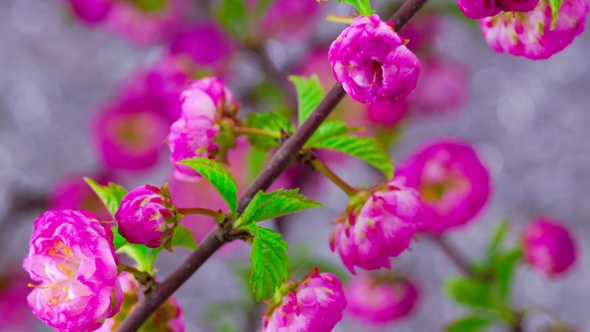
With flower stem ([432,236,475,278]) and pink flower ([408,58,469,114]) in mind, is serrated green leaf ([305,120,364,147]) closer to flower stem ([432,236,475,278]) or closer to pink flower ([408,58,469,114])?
flower stem ([432,236,475,278])

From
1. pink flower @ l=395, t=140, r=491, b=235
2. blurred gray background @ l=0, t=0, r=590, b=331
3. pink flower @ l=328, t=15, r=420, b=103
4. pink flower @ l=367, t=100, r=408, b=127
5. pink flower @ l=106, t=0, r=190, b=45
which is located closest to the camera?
pink flower @ l=328, t=15, r=420, b=103

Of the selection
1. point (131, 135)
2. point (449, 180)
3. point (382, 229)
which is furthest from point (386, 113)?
point (382, 229)

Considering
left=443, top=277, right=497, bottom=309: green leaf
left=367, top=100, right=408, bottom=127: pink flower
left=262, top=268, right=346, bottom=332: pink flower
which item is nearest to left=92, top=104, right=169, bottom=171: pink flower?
left=367, top=100, right=408, bottom=127: pink flower

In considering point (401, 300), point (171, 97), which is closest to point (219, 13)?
point (171, 97)

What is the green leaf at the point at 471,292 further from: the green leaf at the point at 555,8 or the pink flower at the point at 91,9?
the pink flower at the point at 91,9

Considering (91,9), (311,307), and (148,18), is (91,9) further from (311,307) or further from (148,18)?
(311,307)

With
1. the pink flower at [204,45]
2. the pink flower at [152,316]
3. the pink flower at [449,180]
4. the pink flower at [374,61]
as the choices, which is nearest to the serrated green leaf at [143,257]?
the pink flower at [152,316]
